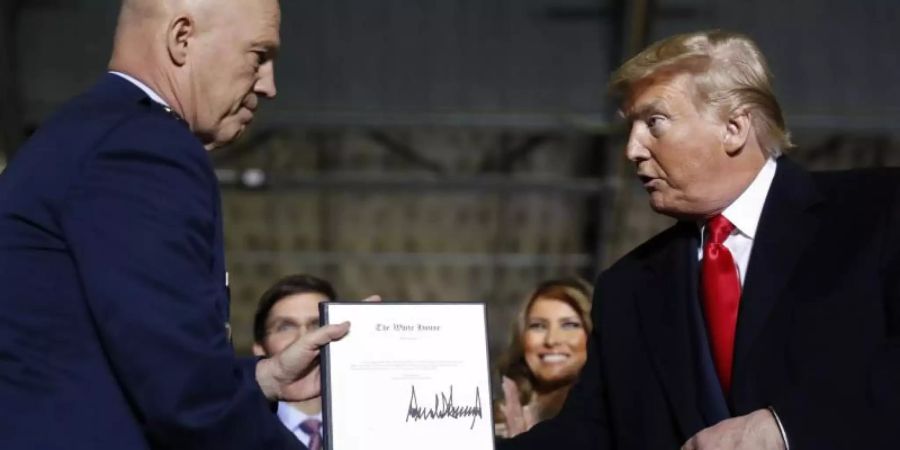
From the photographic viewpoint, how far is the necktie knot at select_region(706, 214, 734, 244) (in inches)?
115

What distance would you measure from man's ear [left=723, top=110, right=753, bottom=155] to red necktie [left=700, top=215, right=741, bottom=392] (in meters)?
0.14

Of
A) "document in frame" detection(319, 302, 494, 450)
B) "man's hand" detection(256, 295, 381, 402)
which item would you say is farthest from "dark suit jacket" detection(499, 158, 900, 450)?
"man's hand" detection(256, 295, 381, 402)

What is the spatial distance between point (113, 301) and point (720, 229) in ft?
4.26

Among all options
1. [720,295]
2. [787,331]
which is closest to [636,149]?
[720,295]

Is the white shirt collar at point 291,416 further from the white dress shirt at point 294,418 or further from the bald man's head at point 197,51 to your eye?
the bald man's head at point 197,51

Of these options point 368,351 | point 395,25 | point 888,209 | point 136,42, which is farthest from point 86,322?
point 395,25

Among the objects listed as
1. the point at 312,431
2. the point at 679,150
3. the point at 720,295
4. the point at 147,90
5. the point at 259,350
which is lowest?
the point at 312,431

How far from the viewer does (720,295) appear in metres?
2.88

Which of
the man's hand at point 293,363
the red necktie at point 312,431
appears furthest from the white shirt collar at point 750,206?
the red necktie at point 312,431

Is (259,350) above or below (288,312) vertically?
below

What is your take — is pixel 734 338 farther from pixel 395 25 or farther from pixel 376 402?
pixel 395 25

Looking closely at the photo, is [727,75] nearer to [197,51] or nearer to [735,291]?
[735,291]

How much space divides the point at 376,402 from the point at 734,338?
674 millimetres

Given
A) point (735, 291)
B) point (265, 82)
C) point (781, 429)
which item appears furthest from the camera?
point (735, 291)
